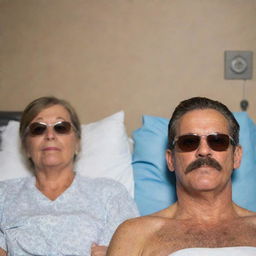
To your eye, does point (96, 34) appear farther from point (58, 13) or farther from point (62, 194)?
point (62, 194)

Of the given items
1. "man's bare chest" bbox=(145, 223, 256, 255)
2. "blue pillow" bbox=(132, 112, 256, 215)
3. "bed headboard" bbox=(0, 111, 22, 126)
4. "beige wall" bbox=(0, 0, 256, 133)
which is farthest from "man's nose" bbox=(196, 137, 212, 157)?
"bed headboard" bbox=(0, 111, 22, 126)

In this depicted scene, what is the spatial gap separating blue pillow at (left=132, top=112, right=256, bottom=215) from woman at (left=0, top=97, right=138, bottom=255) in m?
0.18

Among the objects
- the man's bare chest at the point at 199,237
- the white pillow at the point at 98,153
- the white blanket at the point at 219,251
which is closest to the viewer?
the white blanket at the point at 219,251

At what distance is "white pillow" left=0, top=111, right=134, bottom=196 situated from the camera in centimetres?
224

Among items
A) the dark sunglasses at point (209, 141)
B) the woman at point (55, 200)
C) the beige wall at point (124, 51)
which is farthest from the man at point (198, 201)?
the beige wall at point (124, 51)

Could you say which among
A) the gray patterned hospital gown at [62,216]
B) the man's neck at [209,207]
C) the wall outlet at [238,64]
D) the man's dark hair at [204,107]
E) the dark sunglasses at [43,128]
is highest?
the wall outlet at [238,64]

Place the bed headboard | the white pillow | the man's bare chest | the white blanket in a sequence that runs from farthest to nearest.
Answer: the bed headboard → the white pillow → the man's bare chest → the white blanket

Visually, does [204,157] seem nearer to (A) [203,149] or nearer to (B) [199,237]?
(A) [203,149]

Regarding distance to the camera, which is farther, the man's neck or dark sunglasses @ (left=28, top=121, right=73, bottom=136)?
dark sunglasses @ (left=28, top=121, right=73, bottom=136)

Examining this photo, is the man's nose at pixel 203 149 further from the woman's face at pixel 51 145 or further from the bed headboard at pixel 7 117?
the bed headboard at pixel 7 117

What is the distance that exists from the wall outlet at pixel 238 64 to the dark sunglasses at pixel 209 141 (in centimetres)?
100

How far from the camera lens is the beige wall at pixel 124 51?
253cm

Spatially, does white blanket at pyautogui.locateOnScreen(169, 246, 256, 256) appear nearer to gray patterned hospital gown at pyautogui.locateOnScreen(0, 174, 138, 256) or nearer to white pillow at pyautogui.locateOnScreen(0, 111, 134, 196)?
gray patterned hospital gown at pyautogui.locateOnScreen(0, 174, 138, 256)

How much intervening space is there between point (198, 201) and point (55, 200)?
0.76m
